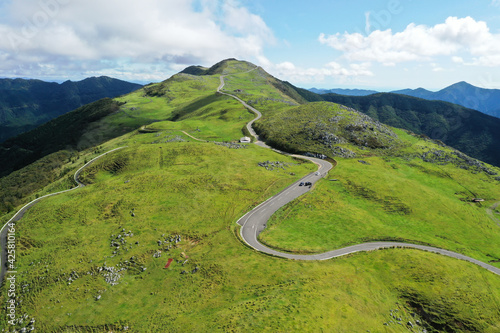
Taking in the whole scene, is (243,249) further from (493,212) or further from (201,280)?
(493,212)

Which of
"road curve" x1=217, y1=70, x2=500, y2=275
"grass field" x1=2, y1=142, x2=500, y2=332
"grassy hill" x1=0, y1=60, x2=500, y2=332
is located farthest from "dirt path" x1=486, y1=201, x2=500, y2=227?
"grass field" x1=2, y1=142, x2=500, y2=332

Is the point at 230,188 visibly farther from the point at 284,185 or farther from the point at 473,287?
the point at 473,287

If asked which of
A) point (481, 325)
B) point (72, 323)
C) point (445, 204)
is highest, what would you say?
point (445, 204)

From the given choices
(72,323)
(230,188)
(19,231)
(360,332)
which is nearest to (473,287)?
(360,332)

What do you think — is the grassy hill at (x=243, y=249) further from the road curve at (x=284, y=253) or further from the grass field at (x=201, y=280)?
the road curve at (x=284, y=253)

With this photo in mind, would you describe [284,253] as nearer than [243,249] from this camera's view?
Yes

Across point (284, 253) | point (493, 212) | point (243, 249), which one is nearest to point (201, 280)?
point (243, 249)

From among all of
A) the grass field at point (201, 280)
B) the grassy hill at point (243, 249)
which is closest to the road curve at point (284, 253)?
the grassy hill at point (243, 249)

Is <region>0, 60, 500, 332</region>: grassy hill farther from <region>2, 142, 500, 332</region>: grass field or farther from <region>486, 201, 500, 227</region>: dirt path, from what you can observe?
<region>486, 201, 500, 227</region>: dirt path
